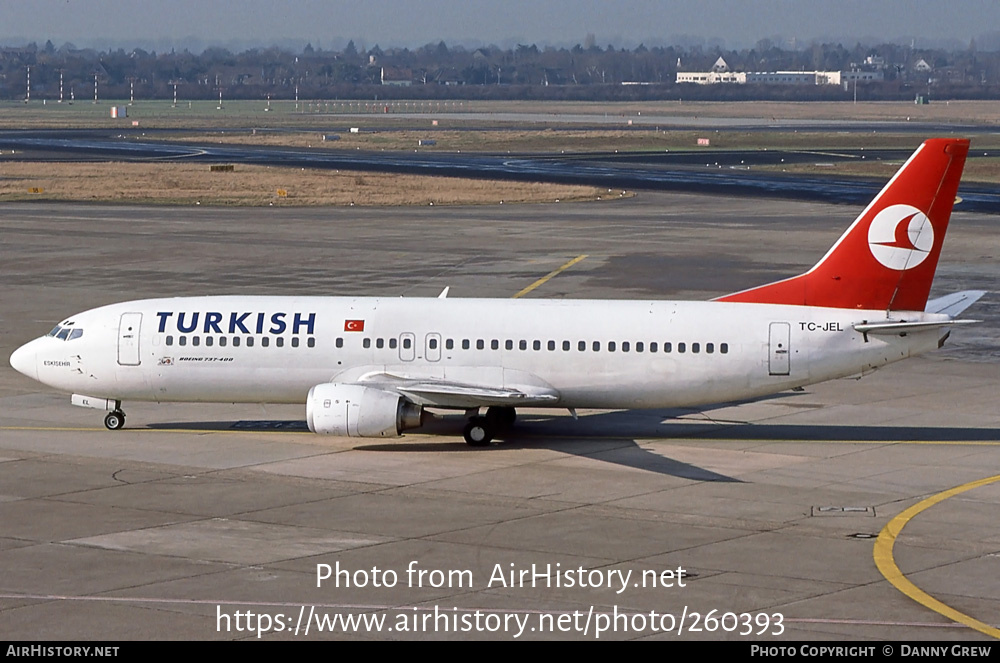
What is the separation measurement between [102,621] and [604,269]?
186ft

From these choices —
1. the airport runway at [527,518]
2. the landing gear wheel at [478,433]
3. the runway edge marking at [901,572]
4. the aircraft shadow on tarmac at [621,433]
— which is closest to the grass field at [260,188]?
the airport runway at [527,518]

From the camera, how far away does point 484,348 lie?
40.0 m

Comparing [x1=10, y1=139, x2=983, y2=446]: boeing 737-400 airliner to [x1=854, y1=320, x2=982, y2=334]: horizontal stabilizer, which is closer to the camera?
[x1=854, y1=320, x2=982, y2=334]: horizontal stabilizer

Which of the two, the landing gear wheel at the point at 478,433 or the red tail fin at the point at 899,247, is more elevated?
the red tail fin at the point at 899,247

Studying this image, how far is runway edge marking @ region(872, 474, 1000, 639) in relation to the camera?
2459 cm

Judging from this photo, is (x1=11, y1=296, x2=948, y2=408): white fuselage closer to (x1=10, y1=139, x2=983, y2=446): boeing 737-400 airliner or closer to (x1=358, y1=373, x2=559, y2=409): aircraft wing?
(x1=10, y1=139, x2=983, y2=446): boeing 737-400 airliner

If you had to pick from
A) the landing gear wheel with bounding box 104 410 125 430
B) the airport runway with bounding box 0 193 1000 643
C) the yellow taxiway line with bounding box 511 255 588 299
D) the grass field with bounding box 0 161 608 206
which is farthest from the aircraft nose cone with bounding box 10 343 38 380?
the grass field with bounding box 0 161 608 206

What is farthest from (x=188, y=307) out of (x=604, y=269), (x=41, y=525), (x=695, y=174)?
(x=695, y=174)

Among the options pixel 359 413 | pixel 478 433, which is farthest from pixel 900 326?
pixel 359 413

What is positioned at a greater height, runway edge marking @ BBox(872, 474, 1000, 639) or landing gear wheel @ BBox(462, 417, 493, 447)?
runway edge marking @ BBox(872, 474, 1000, 639)

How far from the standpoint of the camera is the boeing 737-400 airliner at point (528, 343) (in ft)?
127

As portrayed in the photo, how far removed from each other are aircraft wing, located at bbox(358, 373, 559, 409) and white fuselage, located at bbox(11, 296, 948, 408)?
218 mm

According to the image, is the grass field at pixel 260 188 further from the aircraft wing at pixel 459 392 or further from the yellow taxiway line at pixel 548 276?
the aircraft wing at pixel 459 392

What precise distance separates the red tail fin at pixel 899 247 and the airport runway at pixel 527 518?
413cm
